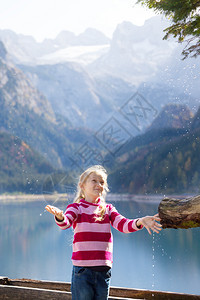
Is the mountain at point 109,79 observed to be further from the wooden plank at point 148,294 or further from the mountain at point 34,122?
the wooden plank at point 148,294

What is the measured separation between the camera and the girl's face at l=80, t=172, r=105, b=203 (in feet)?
6.63

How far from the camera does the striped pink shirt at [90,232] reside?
185 cm

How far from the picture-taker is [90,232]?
6.22 feet

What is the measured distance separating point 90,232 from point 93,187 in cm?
25

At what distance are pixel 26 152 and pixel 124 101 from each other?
46.0m

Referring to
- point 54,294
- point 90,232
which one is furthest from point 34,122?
point 90,232

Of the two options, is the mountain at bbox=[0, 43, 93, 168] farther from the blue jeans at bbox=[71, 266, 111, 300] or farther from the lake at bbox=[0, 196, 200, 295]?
the blue jeans at bbox=[71, 266, 111, 300]

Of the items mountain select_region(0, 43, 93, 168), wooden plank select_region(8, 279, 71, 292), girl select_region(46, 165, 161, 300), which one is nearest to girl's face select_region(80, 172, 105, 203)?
girl select_region(46, 165, 161, 300)

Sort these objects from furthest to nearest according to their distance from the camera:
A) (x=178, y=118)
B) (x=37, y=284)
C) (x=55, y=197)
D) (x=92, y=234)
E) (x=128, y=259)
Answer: (x=178, y=118)
(x=55, y=197)
(x=128, y=259)
(x=37, y=284)
(x=92, y=234)

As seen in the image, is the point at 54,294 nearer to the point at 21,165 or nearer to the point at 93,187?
the point at 93,187

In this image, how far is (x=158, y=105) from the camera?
316 feet

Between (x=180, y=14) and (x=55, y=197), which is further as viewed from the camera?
(x=55, y=197)

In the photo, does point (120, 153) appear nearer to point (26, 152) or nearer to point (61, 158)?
point (26, 152)

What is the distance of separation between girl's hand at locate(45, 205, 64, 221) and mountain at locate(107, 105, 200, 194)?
4377cm
